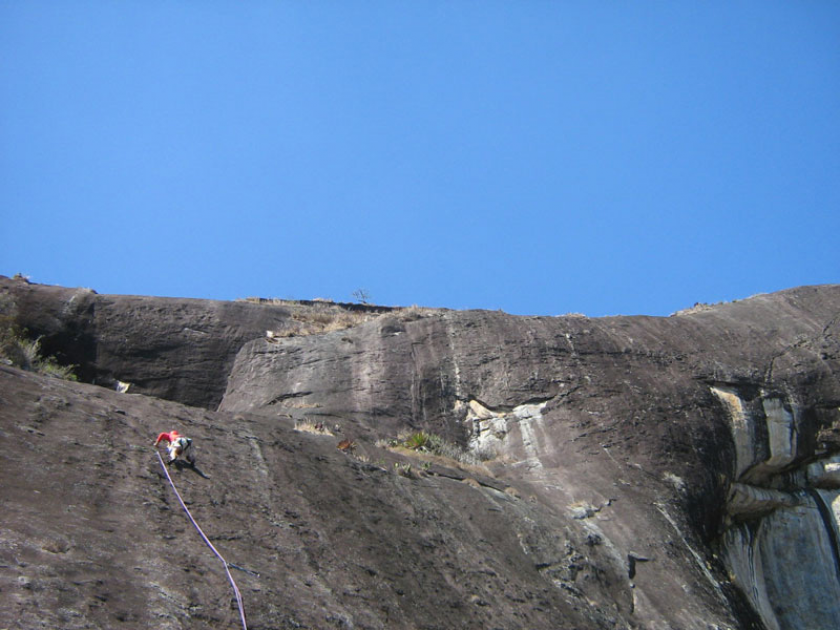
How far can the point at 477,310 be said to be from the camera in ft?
73.2

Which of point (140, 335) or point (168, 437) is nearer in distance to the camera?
point (168, 437)

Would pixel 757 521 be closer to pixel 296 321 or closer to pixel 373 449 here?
pixel 373 449

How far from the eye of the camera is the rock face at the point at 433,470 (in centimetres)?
989

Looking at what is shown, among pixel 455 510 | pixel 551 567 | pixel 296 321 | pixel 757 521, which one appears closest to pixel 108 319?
pixel 296 321

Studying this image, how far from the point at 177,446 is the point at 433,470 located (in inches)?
217

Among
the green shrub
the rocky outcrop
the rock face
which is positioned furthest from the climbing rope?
the rocky outcrop

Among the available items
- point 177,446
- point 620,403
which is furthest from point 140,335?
point 620,403

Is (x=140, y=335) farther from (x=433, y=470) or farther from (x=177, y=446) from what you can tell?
(x=177, y=446)

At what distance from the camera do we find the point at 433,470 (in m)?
16.1

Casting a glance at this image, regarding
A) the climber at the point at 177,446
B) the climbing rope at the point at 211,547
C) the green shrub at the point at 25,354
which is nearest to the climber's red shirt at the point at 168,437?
the climber at the point at 177,446

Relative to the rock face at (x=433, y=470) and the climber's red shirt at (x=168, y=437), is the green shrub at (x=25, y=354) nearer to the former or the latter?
the rock face at (x=433, y=470)

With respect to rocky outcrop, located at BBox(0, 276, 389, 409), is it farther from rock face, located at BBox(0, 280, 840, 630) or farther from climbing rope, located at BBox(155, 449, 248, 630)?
climbing rope, located at BBox(155, 449, 248, 630)

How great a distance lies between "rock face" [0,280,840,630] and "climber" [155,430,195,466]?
0.25 metres

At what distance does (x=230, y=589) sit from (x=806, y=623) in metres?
13.9
